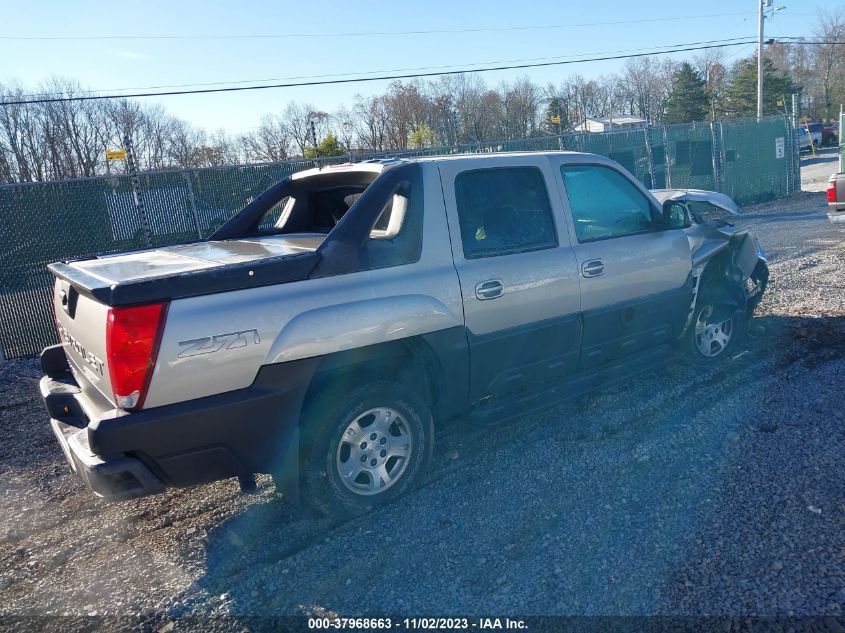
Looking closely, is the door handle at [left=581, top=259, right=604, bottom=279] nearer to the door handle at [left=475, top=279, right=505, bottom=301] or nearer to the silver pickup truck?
the silver pickup truck

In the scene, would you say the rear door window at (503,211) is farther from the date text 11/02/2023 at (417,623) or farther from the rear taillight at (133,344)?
the date text 11/02/2023 at (417,623)

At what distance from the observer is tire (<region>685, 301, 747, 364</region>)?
19.2ft

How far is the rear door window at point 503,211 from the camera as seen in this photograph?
4.37 meters

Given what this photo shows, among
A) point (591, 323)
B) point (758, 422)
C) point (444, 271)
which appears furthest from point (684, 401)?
point (444, 271)

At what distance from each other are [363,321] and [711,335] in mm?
3619

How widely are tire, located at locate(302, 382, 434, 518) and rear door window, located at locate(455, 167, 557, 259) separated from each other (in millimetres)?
1052

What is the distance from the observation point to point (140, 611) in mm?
3283

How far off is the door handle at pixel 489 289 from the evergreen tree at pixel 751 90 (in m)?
60.9

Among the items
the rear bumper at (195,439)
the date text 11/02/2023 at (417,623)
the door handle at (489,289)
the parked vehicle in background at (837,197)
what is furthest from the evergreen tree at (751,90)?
the date text 11/02/2023 at (417,623)

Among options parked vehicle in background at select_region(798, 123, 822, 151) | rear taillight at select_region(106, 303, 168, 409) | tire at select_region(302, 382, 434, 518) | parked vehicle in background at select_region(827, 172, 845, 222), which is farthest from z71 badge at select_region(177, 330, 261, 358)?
parked vehicle in background at select_region(798, 123, 822, 151)

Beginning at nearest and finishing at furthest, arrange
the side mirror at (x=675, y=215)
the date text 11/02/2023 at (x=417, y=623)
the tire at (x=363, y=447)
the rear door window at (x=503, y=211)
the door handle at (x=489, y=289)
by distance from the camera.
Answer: the date text 11/02/2023 at (x=417, y=623)
the tire at (x=363, y=447)
the door handle at (x=489, y=289)
the rear door window at (x=503, y=211)
the side mirror at (x=675, y=215)

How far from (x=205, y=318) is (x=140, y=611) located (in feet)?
4.66

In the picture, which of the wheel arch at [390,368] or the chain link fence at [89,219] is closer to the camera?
the wheel arch at [390,368]

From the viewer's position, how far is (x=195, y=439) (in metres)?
3.35
